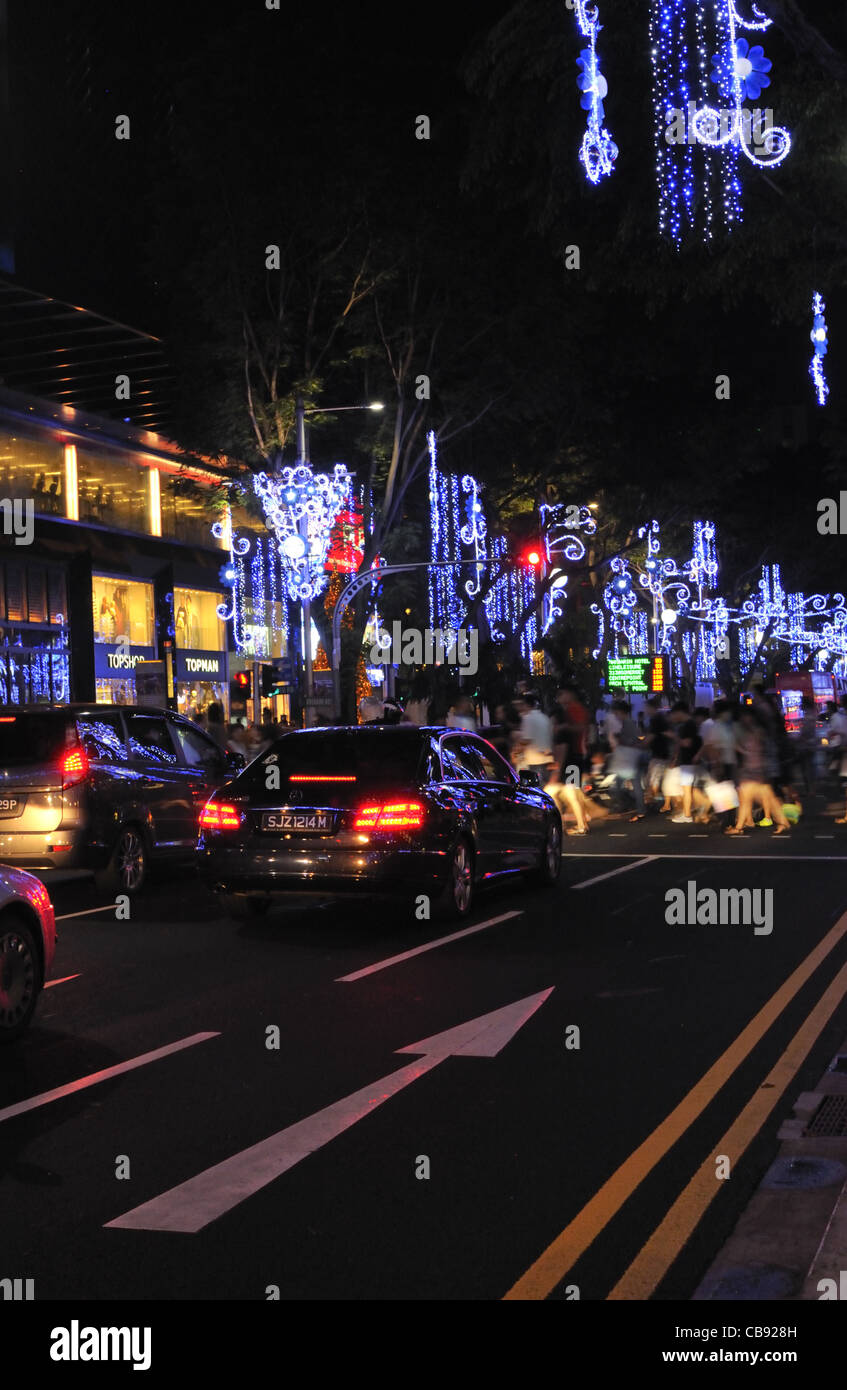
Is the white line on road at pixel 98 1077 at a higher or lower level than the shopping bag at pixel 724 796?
lower

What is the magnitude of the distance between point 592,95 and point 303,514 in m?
19.2

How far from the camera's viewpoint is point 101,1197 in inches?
219

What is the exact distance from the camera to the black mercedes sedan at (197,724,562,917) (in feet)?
39.3

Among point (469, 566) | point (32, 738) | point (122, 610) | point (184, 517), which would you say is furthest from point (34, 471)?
point (32, 738)

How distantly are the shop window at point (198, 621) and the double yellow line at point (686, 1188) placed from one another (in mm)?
36007

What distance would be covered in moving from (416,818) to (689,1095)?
5307 mm

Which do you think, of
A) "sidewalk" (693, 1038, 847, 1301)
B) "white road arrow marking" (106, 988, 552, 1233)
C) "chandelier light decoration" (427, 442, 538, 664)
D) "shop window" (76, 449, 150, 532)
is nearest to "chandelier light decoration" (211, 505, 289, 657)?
"shop window" (76, 449, 150, 532)

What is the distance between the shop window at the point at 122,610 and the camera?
3956 centimetres

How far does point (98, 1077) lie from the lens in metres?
7.43

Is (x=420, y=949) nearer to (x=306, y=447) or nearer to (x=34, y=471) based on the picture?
(x=306, y=447)

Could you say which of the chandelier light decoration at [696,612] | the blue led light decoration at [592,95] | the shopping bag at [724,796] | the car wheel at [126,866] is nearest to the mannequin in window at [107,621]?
the chandelier light decoration at [696,612]

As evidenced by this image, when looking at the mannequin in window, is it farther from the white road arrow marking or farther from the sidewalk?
the sidewalk

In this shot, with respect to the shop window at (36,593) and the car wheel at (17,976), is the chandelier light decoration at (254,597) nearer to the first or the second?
the shop window at (36,593)
